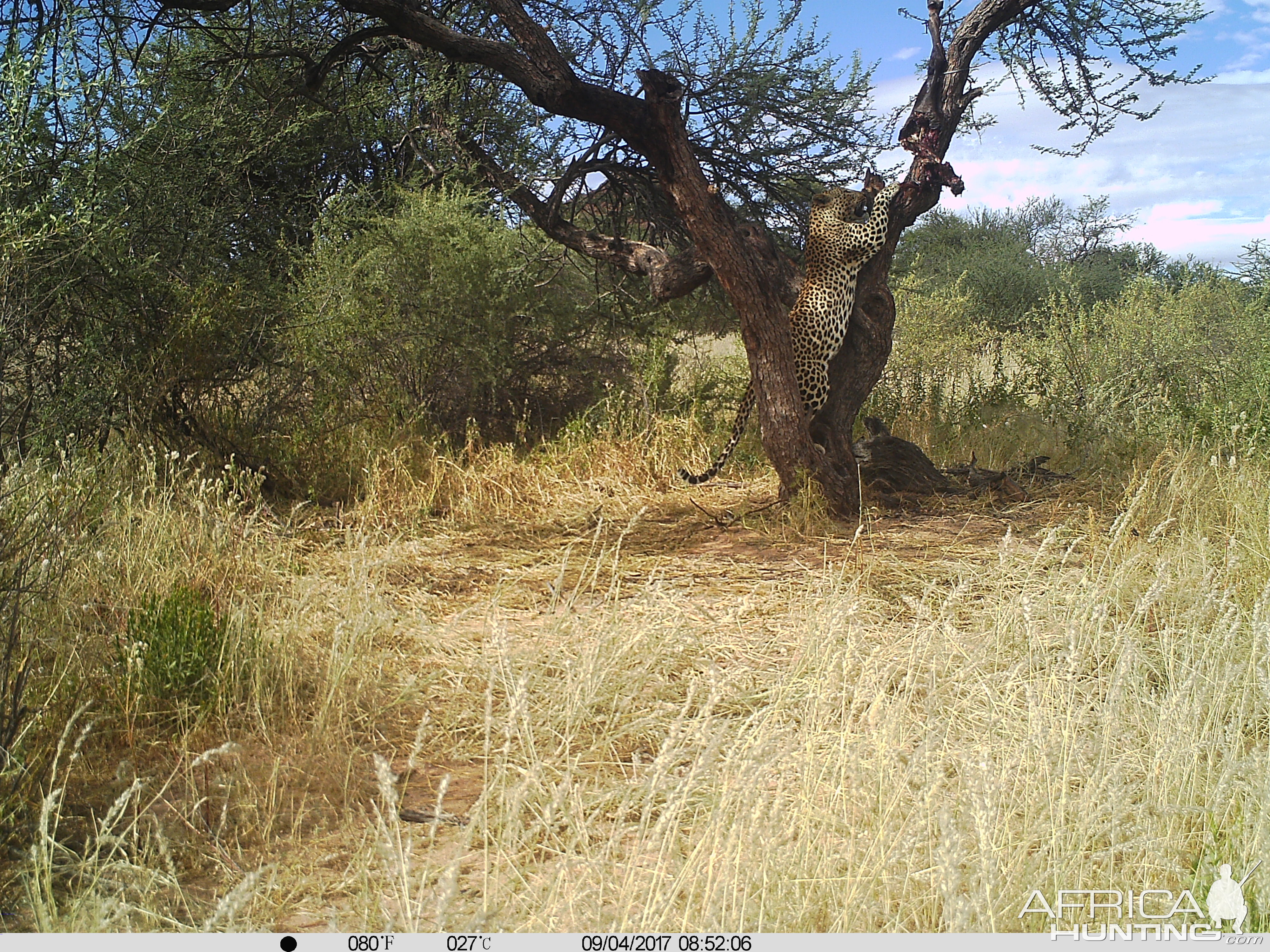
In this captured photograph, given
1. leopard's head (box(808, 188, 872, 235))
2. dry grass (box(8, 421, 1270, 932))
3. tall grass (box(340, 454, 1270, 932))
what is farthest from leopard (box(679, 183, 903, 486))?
tall grass (box(340, 454, 1270, 932))

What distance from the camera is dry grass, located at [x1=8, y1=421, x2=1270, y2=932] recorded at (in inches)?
87.6

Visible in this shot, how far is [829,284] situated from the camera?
21.1 feet

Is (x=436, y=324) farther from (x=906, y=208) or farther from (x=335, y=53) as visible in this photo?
(x=906, y=208)

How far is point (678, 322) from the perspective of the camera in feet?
27.3

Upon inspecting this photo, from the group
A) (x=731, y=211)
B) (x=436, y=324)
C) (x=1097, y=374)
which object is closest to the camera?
(x=731, y=211)

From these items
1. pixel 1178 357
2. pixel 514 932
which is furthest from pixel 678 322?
pixel 514 932

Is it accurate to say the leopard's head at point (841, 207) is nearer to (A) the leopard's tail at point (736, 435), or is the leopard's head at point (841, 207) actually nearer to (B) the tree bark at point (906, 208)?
(B) the tree bark at point (906, 208)

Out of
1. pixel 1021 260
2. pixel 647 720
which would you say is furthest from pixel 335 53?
pixel 1021 260

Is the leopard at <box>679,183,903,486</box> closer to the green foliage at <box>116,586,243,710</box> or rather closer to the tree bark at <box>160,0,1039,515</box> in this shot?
the tree bark at <box>160,0,1039,515</box>

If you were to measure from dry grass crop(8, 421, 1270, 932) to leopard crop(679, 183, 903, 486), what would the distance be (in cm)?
133

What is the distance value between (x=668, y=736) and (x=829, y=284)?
3957 millimetres

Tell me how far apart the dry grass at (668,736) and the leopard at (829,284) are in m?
1.33

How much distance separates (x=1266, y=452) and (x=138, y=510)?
230 inches

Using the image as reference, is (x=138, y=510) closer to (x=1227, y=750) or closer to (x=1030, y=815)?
(x=1030, y=815)
